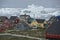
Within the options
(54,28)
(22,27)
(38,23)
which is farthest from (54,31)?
(22,27)

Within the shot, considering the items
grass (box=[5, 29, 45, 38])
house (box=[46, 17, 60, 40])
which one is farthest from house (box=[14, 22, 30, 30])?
house (box=[46, 17, 60, 40])

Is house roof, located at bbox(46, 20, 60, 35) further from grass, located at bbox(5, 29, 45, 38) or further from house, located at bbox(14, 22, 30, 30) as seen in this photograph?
house, located at bbox(14, 22, 30, 30)

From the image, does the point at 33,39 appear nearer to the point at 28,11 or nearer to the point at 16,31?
the point at 16,31

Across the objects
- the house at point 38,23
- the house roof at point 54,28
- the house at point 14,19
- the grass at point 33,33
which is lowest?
the grass at point 33,33

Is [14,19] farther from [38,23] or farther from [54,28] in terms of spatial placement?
[54,28]

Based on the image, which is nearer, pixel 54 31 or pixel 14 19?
pixel 54 31

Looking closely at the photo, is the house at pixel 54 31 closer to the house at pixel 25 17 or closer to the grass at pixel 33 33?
the grass at pixel 33 33

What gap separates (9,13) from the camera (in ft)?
8.78

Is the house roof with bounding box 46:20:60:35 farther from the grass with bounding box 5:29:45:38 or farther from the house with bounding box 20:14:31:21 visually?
the house with bounding box 20:14:31:21

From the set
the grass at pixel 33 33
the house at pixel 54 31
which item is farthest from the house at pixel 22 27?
the house at pixel 54 31

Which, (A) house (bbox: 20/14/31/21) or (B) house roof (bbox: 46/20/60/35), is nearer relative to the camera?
(B) house roof (bbox: 46/20/60/35)

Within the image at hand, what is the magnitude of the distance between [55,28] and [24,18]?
518 millimetres

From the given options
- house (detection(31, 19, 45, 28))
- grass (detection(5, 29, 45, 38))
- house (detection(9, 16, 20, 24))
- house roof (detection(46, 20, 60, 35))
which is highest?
house (detection(9, 16, 20, 24))

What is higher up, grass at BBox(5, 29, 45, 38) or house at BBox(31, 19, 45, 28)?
house at BBox(31, 19, 45, 28)
